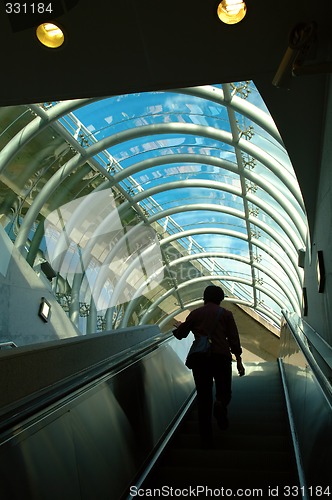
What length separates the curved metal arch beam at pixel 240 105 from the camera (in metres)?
11.7

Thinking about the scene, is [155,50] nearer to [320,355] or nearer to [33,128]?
[320,355]

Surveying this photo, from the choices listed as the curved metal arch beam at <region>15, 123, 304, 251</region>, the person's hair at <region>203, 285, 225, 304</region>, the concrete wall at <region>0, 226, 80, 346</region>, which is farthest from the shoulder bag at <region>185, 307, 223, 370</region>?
the curved metal arch beam at <region>15, 123, 304, 251</region>

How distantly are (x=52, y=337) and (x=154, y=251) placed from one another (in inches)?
528

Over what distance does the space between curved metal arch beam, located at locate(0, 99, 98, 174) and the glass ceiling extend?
3 cm

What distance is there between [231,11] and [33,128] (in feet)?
33.1

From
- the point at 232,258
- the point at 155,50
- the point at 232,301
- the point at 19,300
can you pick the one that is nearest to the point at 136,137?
the point at 19,300

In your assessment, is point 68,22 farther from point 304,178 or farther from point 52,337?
point 52,337

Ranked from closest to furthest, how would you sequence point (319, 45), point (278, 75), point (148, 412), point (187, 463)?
point (278, 75) → point (319, 45) → point (187, 463) → point (148, 412)

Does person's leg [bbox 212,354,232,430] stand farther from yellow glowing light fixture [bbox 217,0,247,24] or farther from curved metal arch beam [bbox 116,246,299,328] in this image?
curved metal arch beam [bbox 116,246,299,328]

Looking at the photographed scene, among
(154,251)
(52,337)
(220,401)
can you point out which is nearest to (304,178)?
(220,401)

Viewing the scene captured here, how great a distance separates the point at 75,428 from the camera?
366cm

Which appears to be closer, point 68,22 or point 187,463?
point 68,22

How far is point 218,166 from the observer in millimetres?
17078

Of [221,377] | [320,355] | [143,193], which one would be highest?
[143,193]
